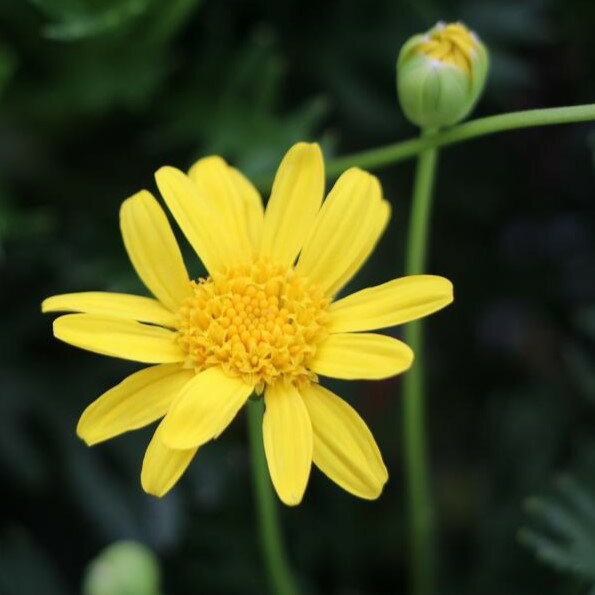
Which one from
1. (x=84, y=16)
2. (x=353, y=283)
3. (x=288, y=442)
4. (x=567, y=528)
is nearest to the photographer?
(x=288, y=442)

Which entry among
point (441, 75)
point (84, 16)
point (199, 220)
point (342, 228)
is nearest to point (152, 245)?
point (199, 220)

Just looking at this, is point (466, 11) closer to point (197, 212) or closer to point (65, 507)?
point (197, 212)

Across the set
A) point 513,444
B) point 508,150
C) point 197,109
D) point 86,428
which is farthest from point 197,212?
point 508,150

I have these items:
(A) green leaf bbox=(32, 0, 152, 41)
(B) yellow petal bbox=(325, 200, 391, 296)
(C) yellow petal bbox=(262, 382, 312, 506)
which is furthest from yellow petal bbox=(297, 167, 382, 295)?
(A) green leaf bbox=(32, 0, 152, 41)

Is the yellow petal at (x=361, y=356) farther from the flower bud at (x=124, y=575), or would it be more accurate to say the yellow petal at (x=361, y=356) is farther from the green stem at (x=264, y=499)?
the flower bud at (x=124, y=575)

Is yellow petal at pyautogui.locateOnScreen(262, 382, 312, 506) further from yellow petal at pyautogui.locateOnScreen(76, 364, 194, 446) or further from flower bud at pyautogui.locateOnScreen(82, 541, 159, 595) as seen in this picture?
flower bud at pyautogui.locateOnScreen(82, 541, 159, 595)

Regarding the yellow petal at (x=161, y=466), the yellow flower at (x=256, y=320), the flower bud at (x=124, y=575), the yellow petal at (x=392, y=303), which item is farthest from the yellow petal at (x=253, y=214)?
the flower bud at (x=124, y=575)

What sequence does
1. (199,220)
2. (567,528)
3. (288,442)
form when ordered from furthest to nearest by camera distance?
(567,528) → (199,220) → (288,442)

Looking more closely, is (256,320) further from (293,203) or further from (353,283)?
(353,283)
